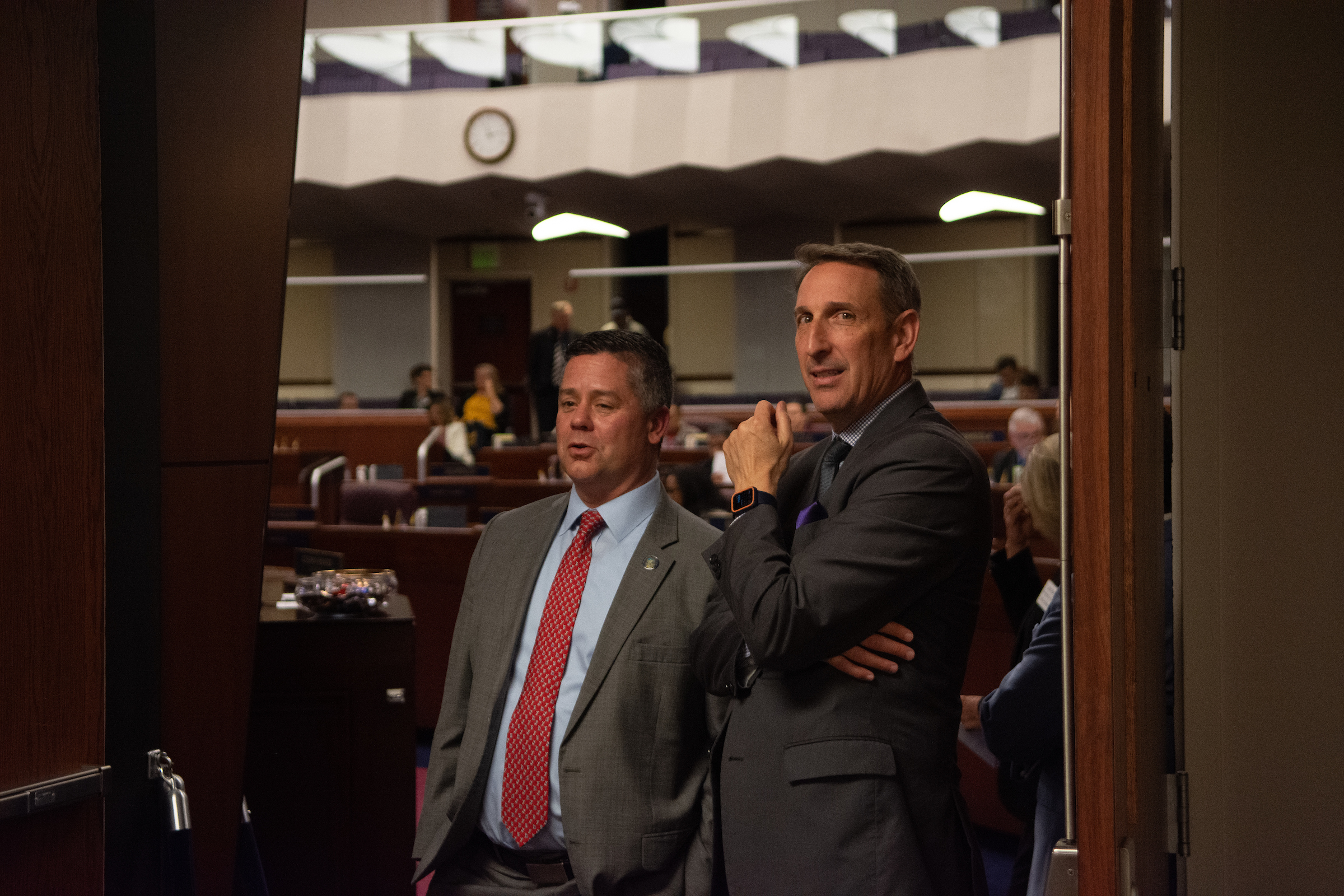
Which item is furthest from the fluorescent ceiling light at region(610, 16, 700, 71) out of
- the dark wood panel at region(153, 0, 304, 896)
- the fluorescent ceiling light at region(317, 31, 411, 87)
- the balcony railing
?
the dark wood panel at region(153, 0, 304, 896)

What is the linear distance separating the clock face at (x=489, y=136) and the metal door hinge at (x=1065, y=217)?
11421 millimetres

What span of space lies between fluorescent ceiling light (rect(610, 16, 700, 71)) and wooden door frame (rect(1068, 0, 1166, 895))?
10.9 m

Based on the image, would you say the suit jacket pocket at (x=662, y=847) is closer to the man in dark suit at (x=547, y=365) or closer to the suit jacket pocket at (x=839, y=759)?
the suit jacket pocket at (x=839, y=759)

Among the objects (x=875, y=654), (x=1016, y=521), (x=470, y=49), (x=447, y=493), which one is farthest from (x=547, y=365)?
(x=875, y=654)

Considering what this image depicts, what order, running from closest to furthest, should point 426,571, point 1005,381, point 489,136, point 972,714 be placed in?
point 972,714 → point 426,571 → point 1005,381 → point 489,136

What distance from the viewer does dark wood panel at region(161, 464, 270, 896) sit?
185 cm

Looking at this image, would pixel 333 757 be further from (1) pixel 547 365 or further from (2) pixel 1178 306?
(1) pixel 547 365

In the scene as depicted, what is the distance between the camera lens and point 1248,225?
165 centimetres

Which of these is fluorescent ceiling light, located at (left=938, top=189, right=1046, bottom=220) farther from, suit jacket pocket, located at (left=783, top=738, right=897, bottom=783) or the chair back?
suit jacket pocket, located at (left=783, top=738, right=897, bottom=783)

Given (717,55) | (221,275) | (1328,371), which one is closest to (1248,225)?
(1328,371)

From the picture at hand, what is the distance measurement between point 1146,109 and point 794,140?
10.3 metres

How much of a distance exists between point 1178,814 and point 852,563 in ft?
1.91

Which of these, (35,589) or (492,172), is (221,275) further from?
(492,172)

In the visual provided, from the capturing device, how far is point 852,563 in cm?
143
